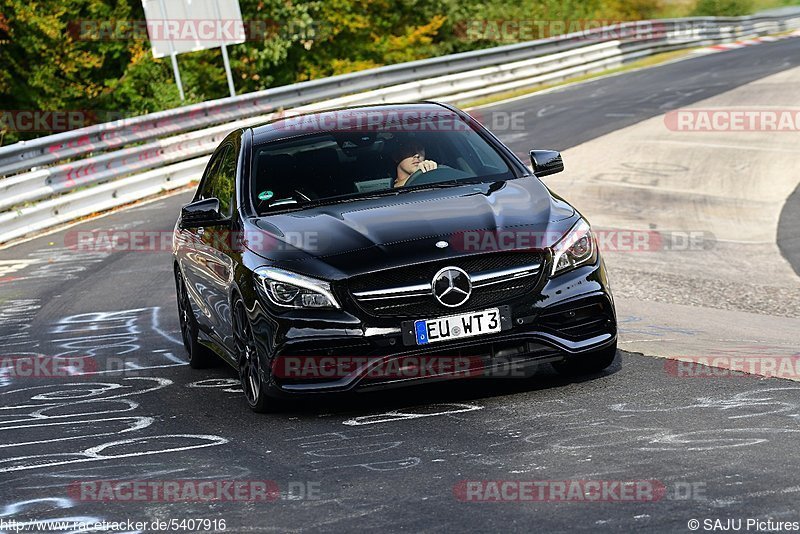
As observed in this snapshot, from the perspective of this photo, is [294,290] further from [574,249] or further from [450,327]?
[574,249]

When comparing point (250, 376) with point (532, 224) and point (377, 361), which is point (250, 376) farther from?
point (532, 224)

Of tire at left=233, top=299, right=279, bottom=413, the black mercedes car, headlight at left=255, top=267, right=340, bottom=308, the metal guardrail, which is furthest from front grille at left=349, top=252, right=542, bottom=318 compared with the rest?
the metal guardrail

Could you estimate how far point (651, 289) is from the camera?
11430mm

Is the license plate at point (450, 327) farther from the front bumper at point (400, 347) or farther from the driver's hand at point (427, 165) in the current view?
the driver's hand at point (427, 165)

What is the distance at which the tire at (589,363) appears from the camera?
7.73 meters

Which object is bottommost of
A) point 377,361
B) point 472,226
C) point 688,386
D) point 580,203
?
point 580,203

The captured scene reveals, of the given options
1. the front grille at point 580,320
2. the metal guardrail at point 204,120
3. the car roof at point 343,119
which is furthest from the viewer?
the metal guardrail at point 204,120

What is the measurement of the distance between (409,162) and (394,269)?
5.43ft

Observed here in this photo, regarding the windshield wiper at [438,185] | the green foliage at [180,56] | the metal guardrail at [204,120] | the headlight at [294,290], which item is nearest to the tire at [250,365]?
the headlight at [294,290]

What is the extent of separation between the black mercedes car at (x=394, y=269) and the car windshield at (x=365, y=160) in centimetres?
1

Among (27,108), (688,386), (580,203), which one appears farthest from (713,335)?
(27,108)

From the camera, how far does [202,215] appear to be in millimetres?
8406

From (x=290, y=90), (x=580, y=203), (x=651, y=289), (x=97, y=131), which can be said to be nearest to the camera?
(x=651, y=289)

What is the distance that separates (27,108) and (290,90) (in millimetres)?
10427
